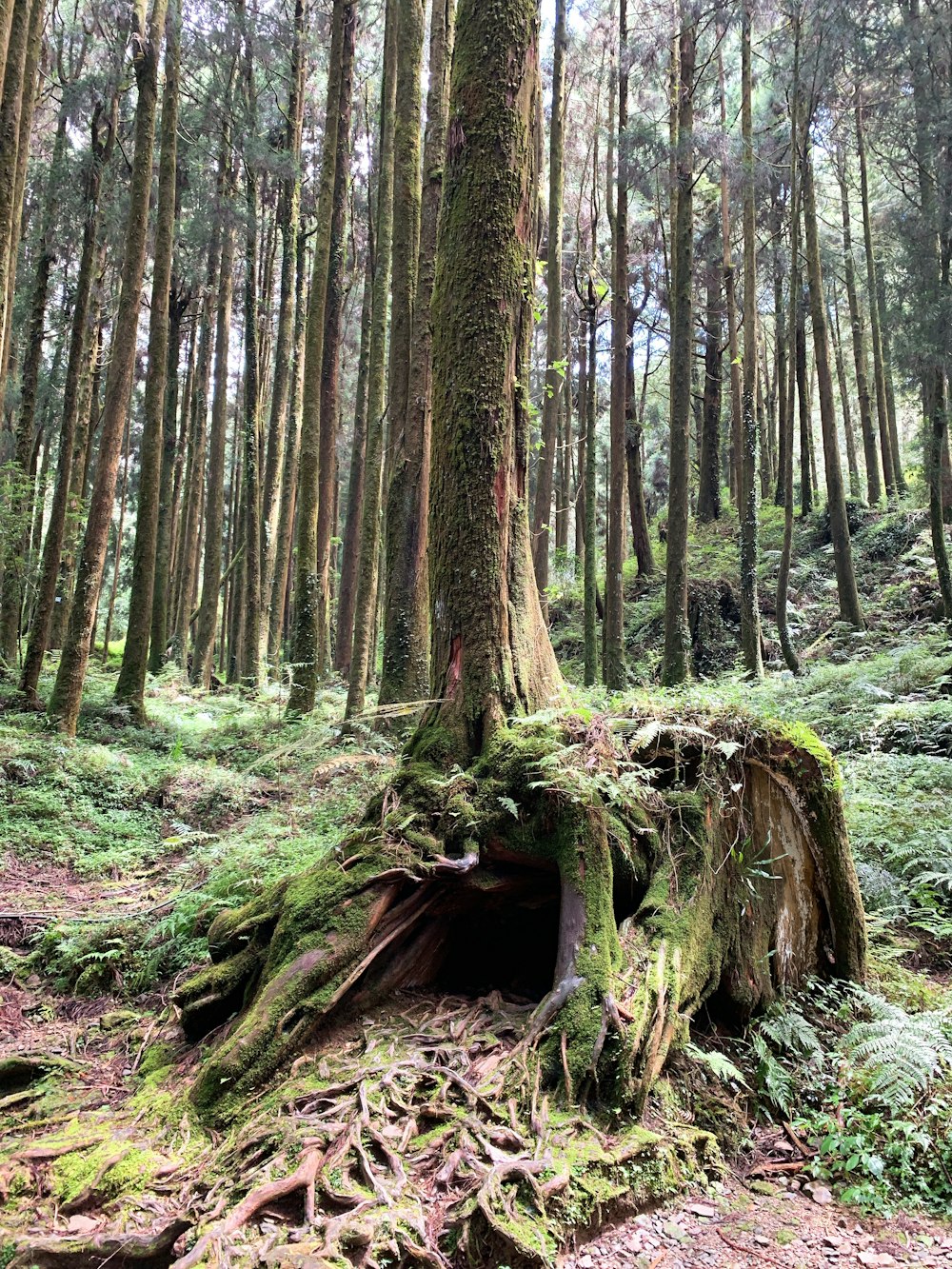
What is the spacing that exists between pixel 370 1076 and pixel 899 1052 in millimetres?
2348

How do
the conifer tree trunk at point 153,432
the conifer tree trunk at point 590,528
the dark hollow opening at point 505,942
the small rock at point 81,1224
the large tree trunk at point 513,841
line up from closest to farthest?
the small rock at point 81,1224
the large tree trunk at point 513,841
the dark hollow opening at point 505,942
the conifer tree trunk at point 153,432
the conifer tree trunk at point 590,528

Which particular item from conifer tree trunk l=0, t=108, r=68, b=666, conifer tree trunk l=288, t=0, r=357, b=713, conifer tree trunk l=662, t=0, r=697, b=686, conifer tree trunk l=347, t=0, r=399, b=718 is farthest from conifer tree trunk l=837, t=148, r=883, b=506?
conifer tree trunk l=0, t=108, r=68, b=666

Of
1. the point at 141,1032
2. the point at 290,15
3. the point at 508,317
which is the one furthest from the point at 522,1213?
the point at 290,15

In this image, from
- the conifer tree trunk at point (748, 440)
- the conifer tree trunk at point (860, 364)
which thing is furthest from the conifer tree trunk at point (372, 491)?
the conifer tree trunk at point (860, 364)

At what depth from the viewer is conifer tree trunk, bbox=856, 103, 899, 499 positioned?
20641 mm

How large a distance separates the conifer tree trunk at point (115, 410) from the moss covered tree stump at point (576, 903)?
24.6 ft

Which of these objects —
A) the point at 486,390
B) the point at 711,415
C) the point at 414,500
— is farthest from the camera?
the point at 711,415

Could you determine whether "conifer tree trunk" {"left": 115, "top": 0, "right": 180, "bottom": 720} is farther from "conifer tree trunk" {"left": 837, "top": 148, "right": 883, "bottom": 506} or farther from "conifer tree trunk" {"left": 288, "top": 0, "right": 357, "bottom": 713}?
"conifer tree trunk" {"left": 837, "top": 148, "right": 883, "bottom": 506}

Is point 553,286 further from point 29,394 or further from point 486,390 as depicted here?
point 486,390

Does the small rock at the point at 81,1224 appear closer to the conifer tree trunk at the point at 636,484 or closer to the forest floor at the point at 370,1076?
the forest floor at the point at 370,1076

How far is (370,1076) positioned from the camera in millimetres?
3199

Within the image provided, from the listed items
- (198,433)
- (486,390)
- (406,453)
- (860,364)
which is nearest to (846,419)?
(860,364)

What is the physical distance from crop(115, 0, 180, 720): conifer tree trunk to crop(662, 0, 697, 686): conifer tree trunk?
8031 mm

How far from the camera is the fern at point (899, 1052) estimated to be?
3.33m
